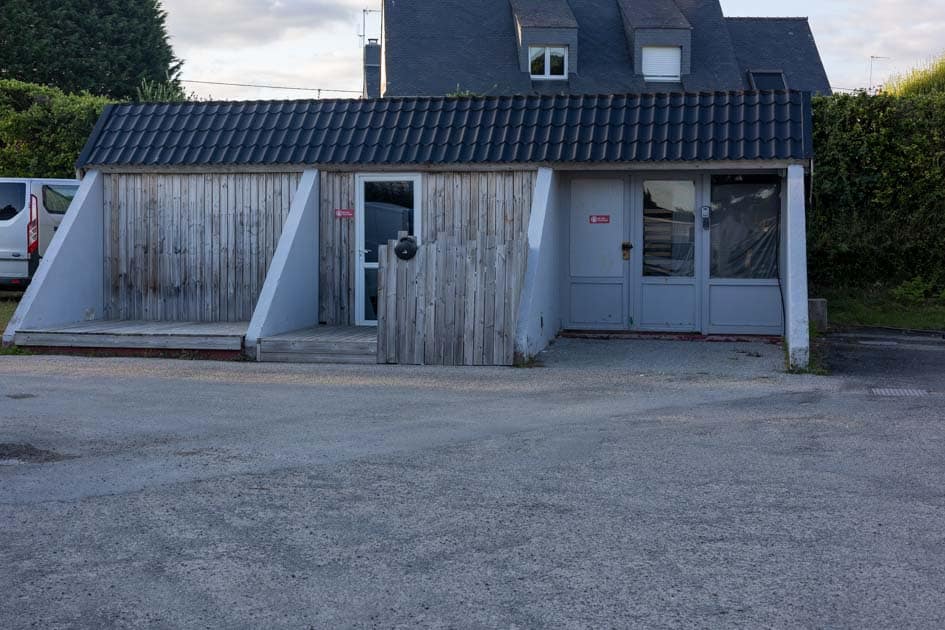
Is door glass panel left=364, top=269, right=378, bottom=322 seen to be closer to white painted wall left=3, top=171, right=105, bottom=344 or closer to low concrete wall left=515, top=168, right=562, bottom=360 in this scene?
low concrete wall left=515, top=168, right=562, bottom=360

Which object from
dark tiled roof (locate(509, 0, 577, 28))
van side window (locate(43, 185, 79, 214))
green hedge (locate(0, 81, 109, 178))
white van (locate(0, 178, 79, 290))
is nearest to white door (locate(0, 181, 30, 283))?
white van (locate(0, 178, 79, 290))

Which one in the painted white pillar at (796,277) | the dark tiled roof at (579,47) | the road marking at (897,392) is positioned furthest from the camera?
the dark tiled roof at (579,47)

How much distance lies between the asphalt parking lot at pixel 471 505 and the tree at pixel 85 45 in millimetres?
38425

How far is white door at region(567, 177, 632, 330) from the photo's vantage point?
53.5ft

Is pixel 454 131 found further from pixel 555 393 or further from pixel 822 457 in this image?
pixel 822 457

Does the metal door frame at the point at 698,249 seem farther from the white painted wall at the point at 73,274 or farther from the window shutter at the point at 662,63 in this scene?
the window shutter at the point at 662,63

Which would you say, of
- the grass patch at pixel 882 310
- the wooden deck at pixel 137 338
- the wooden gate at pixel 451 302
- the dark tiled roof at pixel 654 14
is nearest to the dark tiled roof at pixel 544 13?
the dark tiled roof at pixel 654 14

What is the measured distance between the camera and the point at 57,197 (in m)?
20.7

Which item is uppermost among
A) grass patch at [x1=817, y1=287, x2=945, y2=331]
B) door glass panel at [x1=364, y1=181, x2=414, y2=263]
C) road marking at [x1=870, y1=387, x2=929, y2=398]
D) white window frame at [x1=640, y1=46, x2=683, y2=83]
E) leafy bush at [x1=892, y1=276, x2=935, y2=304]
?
white window frame at [x1=640, y1=46, x2=683, y2=83]

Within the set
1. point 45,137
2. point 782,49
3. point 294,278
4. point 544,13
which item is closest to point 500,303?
point 294,278

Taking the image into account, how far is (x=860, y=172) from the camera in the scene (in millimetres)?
18969

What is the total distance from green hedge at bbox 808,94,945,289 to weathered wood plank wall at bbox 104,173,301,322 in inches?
347

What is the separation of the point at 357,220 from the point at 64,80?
116ft

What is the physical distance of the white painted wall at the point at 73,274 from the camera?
15055mm
